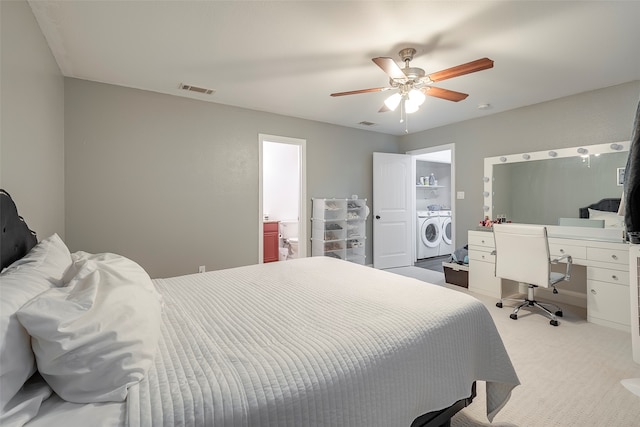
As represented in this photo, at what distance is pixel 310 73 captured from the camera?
281 centimetres

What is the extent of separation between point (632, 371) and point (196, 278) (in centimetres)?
314

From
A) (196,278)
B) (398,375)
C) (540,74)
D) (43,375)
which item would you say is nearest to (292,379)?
(398,375)

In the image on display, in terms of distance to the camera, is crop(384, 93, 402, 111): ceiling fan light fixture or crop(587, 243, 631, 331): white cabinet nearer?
crop(384, 93, 402, 111): ceiling fan light fixture

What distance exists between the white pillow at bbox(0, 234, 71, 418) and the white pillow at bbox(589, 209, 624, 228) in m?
4.43

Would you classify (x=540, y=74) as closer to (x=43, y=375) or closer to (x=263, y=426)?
(x=263, y=426)

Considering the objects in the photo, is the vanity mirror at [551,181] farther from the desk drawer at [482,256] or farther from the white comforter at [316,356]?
the white comforter at [316,356]

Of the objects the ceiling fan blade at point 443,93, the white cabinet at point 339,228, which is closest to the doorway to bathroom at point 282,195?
the white cabinet at point 339,228

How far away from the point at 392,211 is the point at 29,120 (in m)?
4.60

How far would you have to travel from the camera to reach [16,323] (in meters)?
0.73

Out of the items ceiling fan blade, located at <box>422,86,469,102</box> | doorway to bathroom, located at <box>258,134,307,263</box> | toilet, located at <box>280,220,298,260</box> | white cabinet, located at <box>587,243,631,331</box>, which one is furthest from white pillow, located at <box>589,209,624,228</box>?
toilet, located at <box>280,220,298,260</box>

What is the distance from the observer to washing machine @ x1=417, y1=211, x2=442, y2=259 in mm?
6023

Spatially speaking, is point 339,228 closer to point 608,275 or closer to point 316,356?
point 608,275

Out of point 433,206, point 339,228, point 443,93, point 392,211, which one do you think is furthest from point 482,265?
point 433,206

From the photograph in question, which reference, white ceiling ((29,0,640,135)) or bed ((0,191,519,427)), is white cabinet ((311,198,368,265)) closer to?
white ceiling ((29,0,640,135))
